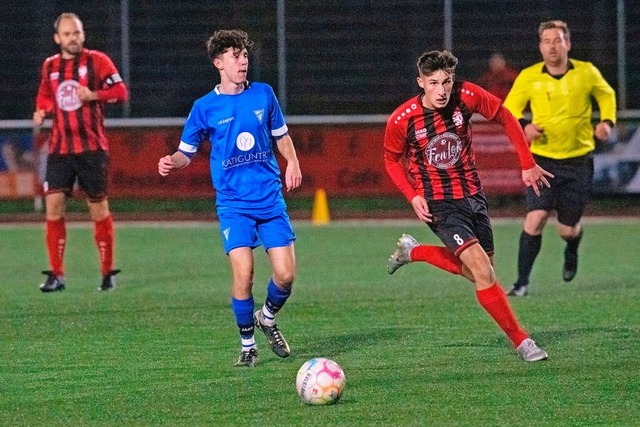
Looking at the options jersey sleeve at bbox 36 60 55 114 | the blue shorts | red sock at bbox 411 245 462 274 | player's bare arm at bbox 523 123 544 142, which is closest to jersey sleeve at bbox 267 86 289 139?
the blue shorts

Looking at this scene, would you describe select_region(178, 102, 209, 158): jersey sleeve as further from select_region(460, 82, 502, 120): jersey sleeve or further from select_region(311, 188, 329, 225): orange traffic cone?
select_region(311, 188, 329, 225): orange traffic cone

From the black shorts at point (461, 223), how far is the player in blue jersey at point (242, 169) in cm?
80

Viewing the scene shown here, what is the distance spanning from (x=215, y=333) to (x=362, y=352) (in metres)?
1.19

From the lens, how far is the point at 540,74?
9.98 metres

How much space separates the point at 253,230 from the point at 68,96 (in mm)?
3797

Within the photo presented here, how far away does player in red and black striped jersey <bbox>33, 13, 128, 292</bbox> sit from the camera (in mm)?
10578

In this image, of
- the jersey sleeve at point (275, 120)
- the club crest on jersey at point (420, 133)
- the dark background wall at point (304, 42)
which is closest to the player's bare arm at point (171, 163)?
the jersey sleeve at point (275, 120)

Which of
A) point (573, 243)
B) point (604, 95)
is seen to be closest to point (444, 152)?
point (604, 95)

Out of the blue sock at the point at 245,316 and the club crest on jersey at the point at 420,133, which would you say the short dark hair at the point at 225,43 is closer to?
the club crest on jersey at the point at 420,133

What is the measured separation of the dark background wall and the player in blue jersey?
11.4 metres

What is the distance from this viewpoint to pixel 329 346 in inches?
303

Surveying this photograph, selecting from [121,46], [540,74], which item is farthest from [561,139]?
[121,46]

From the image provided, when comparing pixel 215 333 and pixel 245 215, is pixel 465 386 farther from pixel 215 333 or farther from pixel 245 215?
pixel 215 333

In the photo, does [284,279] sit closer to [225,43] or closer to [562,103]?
[225,43]
